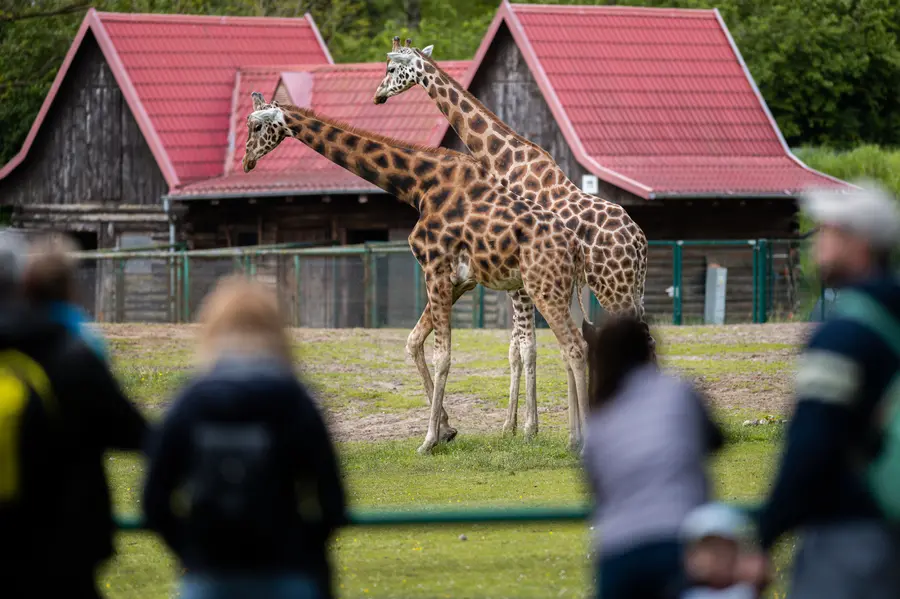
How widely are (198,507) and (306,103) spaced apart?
96.6 ft

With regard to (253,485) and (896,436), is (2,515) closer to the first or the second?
(253,485)

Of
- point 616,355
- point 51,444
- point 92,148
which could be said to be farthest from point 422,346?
point 92,148

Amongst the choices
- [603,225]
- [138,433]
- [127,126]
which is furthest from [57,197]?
[138,433]

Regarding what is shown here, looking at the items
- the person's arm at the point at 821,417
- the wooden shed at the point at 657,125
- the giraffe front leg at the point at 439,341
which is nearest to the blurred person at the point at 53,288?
the person's arm at the point at 821,417

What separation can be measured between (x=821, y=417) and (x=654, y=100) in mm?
27080

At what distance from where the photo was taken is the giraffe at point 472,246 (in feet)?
46.3

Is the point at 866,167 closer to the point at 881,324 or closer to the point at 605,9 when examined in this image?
the point at 605,9

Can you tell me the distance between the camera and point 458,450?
14742 mm

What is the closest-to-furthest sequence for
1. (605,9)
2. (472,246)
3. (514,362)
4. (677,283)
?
(472,246), (514,362), (677,283), (605,9)

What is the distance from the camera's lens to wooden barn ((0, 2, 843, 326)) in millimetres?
29656

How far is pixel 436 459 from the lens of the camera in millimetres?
14500

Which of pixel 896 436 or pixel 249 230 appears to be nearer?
pixel 896 436

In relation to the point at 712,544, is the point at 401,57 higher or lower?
higher

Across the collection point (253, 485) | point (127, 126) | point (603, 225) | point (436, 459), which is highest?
point (127, 126)
